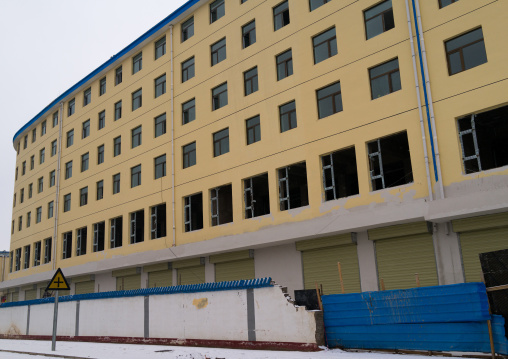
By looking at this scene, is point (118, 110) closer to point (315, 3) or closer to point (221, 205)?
point (221, 205)

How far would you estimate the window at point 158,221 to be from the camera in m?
28.4

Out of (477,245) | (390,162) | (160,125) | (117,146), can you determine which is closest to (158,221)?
(160,125)

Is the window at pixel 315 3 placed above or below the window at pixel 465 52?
above

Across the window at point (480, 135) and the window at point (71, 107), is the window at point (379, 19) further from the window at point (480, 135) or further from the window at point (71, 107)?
the window at point (71, 107)

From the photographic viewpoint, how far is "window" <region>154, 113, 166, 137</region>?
96.8 ft

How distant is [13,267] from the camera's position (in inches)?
1740

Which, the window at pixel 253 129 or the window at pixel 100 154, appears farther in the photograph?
the window at pixel 100 154

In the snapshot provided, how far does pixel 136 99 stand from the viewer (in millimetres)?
32594

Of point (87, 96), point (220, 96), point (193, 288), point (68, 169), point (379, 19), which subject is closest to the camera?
point (193, 288)

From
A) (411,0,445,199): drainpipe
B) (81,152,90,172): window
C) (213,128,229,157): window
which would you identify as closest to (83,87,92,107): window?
(81,152,90,172): window

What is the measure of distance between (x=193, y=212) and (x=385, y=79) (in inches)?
521


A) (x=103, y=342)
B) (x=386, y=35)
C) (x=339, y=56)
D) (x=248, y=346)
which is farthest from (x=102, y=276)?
(x=386, y=35)

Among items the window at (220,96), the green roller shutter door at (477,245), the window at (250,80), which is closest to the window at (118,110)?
the window at (220,96)

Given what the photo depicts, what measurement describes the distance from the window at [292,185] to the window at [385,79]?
15.6ft
